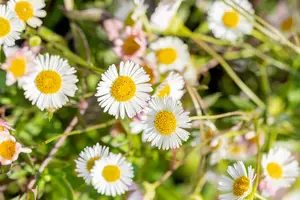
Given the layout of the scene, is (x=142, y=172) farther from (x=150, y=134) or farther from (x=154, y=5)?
(x=154, y=5)

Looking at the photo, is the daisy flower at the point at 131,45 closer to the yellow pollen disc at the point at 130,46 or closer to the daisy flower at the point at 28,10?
the yellow pollen disc at the point at 130,46

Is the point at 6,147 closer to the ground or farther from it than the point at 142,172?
closer to the ground

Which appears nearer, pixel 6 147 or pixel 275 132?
pixel 6 147

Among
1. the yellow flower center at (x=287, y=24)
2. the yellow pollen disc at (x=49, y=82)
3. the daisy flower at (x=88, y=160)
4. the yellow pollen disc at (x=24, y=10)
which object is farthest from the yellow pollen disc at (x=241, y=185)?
the yellow flower center at (x=287, y=24)

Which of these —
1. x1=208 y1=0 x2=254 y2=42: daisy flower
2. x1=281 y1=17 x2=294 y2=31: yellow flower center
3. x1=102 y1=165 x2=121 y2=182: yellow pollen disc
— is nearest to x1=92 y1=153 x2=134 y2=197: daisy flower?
x1=102 y1=165 x2=121 y2=182: yellow pollen disc

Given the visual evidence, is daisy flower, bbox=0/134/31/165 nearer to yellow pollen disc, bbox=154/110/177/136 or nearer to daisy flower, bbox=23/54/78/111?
daisy flower, bbox=23/54/78/111

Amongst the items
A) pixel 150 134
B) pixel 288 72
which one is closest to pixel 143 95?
pixel 150 134
